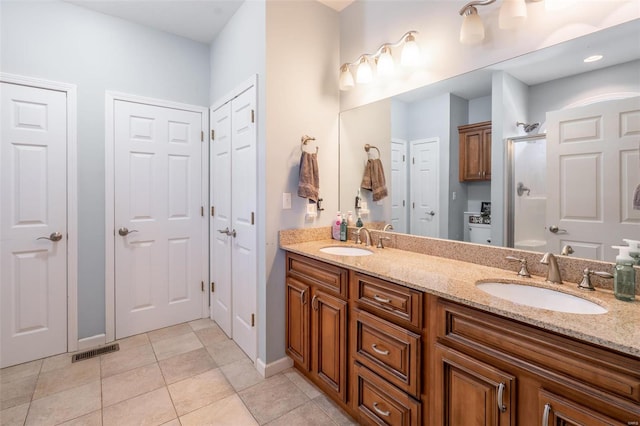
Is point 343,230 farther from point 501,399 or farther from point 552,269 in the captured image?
point 501,399

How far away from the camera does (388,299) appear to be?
1.37 meters

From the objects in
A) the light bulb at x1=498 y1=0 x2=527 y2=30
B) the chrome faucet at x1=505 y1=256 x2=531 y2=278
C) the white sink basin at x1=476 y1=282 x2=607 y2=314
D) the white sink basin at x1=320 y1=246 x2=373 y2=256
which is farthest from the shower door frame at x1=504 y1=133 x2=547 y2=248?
the white sink basin at x1=320 y1=246 x2=373 y2=256

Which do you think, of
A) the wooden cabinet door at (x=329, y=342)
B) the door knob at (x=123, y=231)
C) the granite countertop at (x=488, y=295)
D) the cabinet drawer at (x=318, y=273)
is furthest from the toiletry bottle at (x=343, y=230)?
the door knob at (x=123, y=231)

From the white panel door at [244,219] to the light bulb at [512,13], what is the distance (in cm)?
152

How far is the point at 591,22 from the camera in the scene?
1.25m

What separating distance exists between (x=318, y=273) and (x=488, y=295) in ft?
3.10

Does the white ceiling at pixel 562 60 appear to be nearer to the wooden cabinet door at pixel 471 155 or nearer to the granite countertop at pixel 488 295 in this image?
the wooden cabinet door at pixel 471 155

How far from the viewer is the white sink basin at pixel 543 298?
1105 millimetres

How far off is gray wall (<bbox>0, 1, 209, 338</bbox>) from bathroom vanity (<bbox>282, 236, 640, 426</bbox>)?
5.90 feet

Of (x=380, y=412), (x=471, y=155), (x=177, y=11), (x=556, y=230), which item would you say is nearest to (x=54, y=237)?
(x=177, y=11)

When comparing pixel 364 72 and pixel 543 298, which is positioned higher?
pixel 364 72

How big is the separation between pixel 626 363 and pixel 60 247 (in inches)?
126

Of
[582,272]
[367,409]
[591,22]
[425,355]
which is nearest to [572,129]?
[591,22]

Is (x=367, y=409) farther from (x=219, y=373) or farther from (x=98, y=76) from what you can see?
(x=98, y=76)
